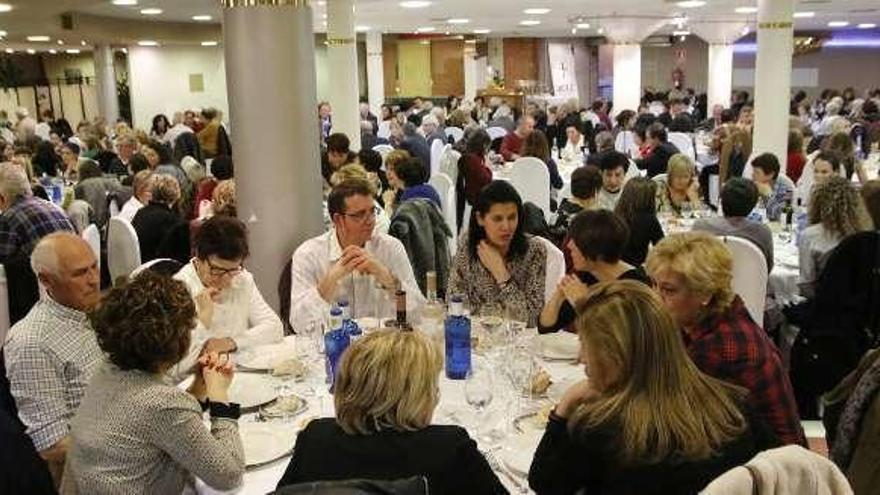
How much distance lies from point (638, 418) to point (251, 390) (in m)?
1.56

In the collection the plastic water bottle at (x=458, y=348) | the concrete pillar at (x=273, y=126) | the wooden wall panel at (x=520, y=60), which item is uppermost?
the wooden wall panel at (x=520, y=60)

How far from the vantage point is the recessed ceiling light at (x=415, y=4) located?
1105 centimetres

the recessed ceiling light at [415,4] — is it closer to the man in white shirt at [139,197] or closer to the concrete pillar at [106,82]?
the man in white shirt at [139,197]

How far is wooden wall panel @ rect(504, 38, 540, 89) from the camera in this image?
25.6 m

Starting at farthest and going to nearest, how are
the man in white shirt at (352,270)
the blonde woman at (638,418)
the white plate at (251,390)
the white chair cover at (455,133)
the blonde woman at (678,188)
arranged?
the white chair cover at (455,133) → the blonde woman at (678,188) → the man in white shirt at (352,270) → the white plate at (251,390) → the blonde woman at (638,418)

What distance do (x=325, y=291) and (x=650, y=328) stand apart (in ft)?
6.68

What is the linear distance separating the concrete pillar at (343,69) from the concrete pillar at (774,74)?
4336 millimetres

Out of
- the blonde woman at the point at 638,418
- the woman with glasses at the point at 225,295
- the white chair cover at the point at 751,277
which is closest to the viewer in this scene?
the blonde woman at the point at 638,418

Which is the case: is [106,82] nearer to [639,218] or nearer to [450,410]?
[639,218]

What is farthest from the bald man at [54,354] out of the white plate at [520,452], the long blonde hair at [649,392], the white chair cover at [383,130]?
the white chair cover at [383,130]

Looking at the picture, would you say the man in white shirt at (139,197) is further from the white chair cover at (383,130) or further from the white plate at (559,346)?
the white chair cover at (383,130)

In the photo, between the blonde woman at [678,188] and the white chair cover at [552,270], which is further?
the blonde woman at [678,188]

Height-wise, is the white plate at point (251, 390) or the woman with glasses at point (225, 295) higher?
the woman with glasses at point (225, 295)

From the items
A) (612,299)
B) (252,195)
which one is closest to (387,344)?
(612,299)
